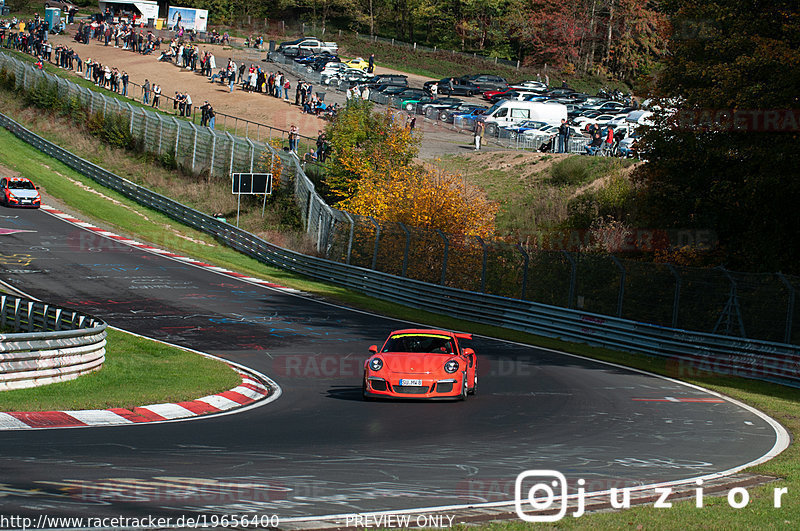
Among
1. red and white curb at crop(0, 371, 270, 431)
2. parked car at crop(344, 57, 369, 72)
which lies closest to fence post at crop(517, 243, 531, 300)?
red and white curb at crop(0, 371, 270, 431)

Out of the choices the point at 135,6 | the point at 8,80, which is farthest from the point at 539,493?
the point at 135,6

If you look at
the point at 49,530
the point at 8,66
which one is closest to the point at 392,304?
the point at 49,530

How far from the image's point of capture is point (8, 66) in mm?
61125

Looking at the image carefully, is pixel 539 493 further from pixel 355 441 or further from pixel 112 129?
pixel 112 129

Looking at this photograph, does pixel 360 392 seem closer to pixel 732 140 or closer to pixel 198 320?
pixel 198 320

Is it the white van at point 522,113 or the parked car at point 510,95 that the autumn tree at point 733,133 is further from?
the parked car at point 510,95

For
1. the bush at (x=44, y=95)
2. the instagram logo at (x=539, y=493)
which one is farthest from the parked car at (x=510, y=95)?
the instagram logo at (x=539, y=493)

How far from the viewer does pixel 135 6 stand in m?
97.2

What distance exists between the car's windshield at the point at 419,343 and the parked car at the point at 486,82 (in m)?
66.5

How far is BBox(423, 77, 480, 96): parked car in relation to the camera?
7775cm

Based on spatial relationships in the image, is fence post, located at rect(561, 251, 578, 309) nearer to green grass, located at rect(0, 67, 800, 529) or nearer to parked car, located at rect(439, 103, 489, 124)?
green grass, located at rect(0, 67, 800, 529)

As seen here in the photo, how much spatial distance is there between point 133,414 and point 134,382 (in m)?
2.99

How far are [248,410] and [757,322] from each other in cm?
1317

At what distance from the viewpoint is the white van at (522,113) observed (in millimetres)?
58969
